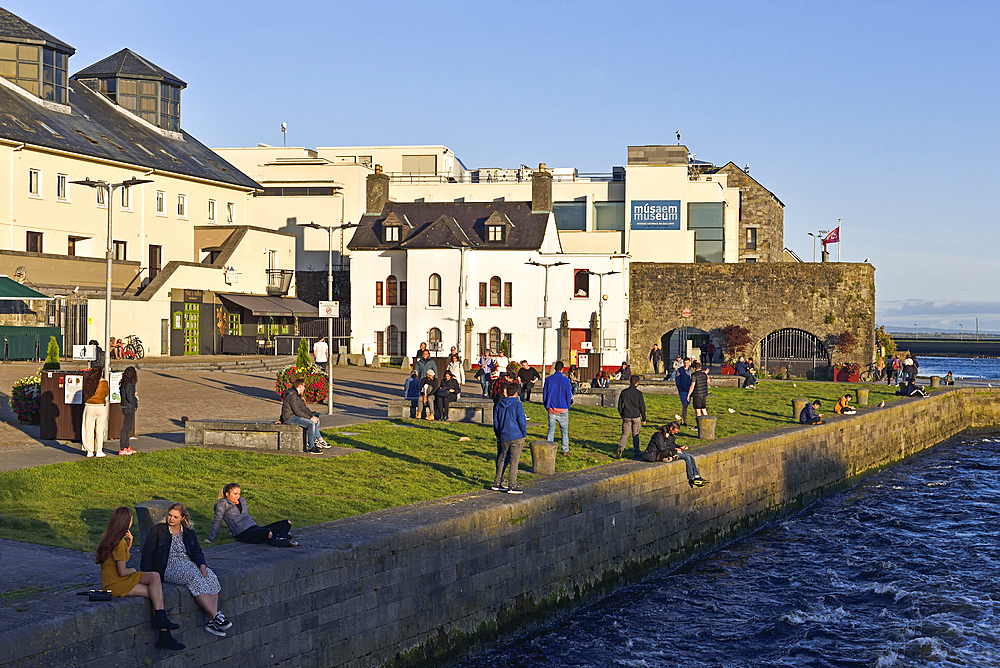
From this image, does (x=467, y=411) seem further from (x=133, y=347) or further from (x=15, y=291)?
(x=133, y=347)

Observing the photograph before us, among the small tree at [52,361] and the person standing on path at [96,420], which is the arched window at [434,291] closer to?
the small tree at [52,361]

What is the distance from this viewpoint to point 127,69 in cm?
5644

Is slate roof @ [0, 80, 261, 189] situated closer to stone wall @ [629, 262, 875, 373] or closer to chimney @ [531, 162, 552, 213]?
chimney @ [531, 162, 552, 213]

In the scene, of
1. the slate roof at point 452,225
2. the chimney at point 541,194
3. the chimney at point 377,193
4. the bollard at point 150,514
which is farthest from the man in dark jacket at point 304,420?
the chimney at point 377,193

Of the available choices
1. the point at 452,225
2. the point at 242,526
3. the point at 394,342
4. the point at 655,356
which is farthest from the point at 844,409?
the point at 394,342

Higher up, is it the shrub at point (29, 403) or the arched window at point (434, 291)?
the arched window at point (434, 291)

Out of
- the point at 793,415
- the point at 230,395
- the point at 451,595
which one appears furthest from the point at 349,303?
the point at 451,595

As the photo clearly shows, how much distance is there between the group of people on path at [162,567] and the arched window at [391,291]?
4594 centimetres

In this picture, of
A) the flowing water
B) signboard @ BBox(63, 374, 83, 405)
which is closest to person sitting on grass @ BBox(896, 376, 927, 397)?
the flowing water

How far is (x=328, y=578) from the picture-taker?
10.7 meters

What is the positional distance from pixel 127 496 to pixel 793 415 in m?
22.0

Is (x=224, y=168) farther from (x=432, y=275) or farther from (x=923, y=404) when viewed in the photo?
(x=923, y=404)

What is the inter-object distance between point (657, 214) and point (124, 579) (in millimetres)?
58783

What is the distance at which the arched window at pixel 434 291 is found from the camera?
176ft
